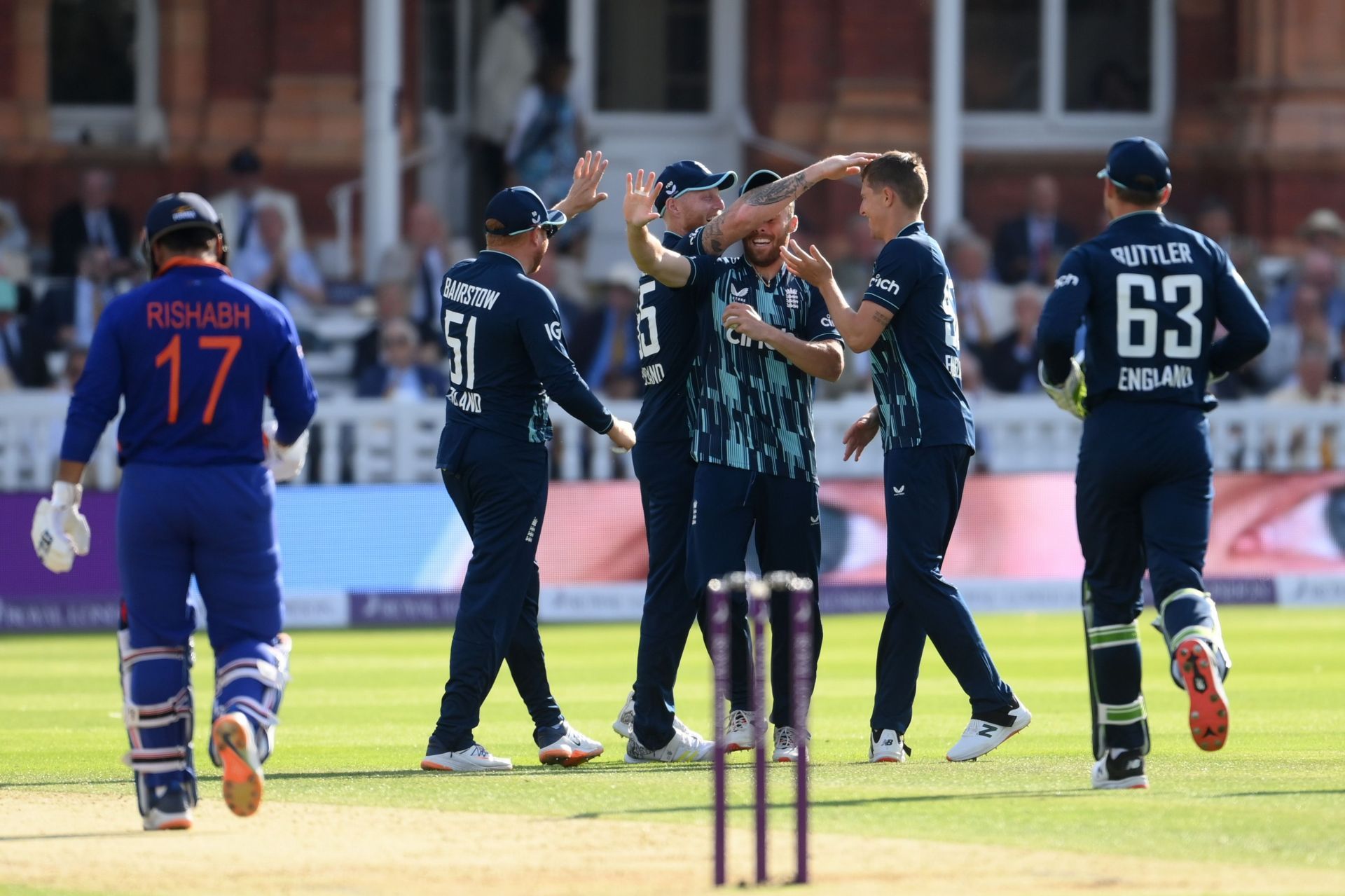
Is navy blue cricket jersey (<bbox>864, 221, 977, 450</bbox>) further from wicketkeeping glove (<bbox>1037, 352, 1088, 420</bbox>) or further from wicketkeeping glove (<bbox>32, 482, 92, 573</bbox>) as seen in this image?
wicketkeeping glove (<bbox>32, 482, 92, 573</bbox>)

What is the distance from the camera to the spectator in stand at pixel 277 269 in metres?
20.2

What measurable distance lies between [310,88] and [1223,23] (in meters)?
9.03

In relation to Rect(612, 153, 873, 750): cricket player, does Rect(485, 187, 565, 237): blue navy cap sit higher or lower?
higher

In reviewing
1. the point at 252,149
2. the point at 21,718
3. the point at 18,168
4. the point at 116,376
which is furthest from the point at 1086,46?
the point at 116,376

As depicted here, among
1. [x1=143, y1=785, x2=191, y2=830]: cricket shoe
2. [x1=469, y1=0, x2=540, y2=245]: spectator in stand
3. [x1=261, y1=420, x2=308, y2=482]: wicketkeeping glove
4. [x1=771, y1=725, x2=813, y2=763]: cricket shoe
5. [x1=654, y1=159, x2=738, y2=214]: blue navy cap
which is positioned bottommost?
[x1=771, y1=725, x2=813, y2=763]: cricket shoe

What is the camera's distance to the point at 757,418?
9.44 meters

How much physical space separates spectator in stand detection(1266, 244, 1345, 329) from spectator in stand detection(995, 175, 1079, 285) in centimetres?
188

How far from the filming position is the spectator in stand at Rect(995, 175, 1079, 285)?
71.8 ft

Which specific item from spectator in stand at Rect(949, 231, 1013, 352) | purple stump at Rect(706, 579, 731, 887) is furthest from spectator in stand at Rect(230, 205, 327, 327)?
purple stump at Rect(706, 579, 731, 887)

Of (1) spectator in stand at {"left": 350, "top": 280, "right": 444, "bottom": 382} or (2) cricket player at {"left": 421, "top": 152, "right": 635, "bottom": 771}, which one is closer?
(2) cricket player at {"left": 421, "top": 152, "right": 635, "bottom": 771}

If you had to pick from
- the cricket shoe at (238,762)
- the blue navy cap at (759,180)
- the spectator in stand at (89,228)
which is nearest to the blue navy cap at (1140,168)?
the blue navy cap at (759,180)

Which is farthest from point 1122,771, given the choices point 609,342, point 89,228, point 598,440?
point 89,228

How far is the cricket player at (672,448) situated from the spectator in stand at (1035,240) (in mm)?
12370

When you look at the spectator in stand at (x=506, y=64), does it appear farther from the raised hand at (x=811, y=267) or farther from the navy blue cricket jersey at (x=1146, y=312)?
the navy blue cricket jersey at (x=1146, y=312)
